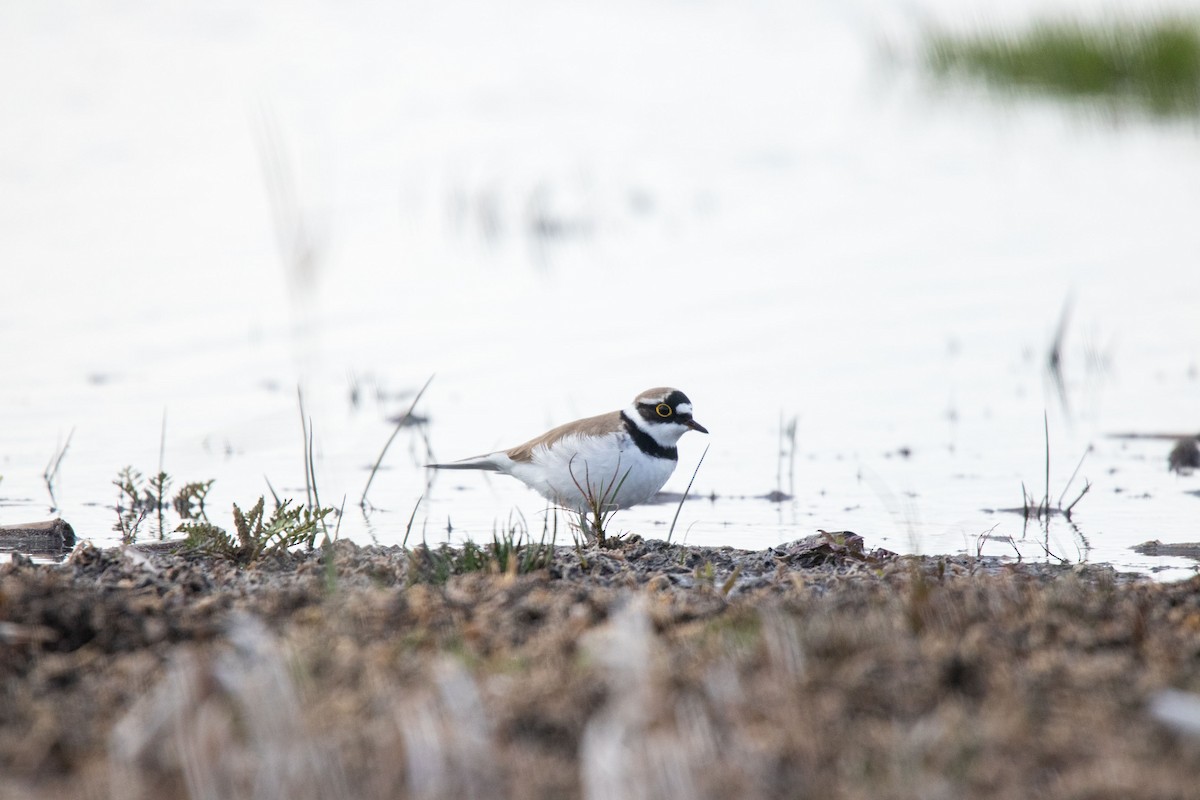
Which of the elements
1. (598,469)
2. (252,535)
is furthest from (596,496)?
(252,535)

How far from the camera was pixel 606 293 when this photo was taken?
10.5m

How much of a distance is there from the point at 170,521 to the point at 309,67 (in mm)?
12676

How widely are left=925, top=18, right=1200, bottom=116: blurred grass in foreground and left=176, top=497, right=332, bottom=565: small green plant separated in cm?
1461

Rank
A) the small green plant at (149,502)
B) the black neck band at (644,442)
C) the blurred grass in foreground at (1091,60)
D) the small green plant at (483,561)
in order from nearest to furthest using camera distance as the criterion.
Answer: the small green plant at (483,561) → the small green plant at (149,502) → the black neck band at (644,442) → the blurred grass in foreground at (1091,60)

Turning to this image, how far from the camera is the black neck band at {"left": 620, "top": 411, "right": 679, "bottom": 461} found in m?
6.05

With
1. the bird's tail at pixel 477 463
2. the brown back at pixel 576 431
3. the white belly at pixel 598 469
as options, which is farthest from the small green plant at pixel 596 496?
the bird's tail at pixel 477 463

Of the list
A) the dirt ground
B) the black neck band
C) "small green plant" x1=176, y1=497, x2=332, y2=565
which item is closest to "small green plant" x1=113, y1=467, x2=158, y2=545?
"small green plant" x1=176, y1=497, x2=332, y2=565

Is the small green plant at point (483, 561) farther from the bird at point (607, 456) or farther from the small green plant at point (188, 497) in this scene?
the small green plant at point (188, 497)

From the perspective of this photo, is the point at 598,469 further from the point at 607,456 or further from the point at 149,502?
the point at 149,502

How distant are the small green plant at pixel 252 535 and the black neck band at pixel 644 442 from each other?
69.8 inches

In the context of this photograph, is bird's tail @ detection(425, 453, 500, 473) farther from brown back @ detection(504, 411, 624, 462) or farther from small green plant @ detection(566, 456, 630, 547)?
small green plant @ detection(566, 456, 630, 547)

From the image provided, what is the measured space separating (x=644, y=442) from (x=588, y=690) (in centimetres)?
326

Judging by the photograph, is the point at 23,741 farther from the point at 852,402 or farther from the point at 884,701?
the point at 852,402

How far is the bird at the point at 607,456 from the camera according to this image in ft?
19.4
